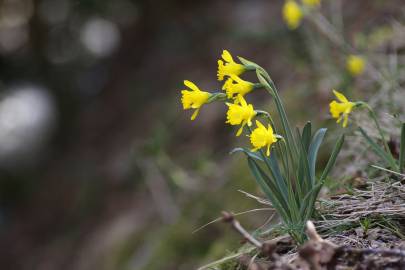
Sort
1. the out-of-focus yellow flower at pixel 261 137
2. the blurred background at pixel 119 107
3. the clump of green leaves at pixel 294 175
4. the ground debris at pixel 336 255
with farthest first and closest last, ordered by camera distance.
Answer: the blurred background at pixel 119 107, the clump of green leaves at pixel 294 175, the out-of-focus yellow flower at pixel 261 137, the ground debris at pixel 336 255

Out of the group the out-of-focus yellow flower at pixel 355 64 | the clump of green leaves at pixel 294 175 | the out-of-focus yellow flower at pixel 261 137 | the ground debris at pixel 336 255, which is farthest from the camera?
the out-of-focus yellow flower at pixel 355 64

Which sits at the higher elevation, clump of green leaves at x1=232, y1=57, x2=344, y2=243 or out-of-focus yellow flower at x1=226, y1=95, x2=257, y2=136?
out-of-focus yellow flower at x1=226, y1=95, x2=257, y2=136

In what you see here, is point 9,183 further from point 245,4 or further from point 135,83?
point 245,4

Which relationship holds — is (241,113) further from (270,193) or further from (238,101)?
(270,193)

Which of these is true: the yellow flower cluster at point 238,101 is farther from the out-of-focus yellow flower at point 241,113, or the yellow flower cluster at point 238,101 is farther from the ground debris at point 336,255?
the ground debris at point 336,255

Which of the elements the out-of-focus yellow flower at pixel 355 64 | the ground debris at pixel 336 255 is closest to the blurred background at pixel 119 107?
the out-of-focus yellow flower at pixel 355 64

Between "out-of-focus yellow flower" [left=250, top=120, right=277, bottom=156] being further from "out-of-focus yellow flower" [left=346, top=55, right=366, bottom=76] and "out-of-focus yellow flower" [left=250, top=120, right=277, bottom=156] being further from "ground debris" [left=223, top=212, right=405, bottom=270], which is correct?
"out-of-focus yellow flower" [left=346, top=55, right=366, bottom=76]

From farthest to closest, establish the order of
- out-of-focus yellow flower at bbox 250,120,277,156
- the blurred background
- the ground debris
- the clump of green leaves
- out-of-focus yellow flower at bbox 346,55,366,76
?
the blurred background
out-of-focus yellow flower at bbox 346,55,366,76
the clump of green leaves
out-of-focus yellow flower at bbox 250,120,277,156
the ground debris

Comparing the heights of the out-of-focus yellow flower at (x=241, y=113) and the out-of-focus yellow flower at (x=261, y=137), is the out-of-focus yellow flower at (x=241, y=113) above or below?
above

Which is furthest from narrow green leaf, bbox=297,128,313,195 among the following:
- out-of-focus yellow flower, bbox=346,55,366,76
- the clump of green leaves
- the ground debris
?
out-of-focus yellow flower, bbox=346,55,366,76

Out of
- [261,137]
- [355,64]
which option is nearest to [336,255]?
[261,137]
